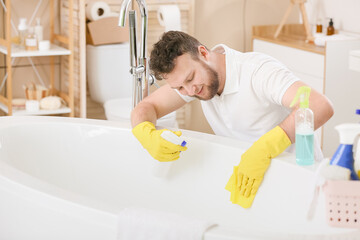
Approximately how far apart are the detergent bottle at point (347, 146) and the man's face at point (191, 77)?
0.76 meters

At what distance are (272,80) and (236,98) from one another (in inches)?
8.8

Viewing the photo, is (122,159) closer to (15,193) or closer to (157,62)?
(157,62)

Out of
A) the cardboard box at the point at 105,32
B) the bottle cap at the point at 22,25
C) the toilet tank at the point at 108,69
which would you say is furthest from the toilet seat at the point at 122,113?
the bottle cap at the point at 22,25

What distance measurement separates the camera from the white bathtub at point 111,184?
168cm

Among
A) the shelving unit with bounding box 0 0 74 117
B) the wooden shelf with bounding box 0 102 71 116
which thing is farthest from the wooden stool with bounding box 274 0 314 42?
the wooden shelf with bounding box 0 102 71 116

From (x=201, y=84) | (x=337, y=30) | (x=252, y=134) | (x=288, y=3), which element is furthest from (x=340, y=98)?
(x=201, y=84)

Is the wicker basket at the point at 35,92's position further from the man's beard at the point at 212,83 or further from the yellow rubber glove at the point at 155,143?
the man's beard at the point at 212,83

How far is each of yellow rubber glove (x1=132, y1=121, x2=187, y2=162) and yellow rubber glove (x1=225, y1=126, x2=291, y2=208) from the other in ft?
0.77

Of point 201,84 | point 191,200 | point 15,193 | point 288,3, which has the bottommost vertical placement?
point 191,200

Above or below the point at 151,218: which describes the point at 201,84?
above

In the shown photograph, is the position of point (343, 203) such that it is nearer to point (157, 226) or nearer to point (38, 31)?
point (157, 226)

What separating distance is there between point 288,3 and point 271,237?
11.6ft

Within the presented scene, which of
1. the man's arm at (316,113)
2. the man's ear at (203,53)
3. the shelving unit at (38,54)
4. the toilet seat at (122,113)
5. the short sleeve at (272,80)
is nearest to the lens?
the man's arm at (316,113)

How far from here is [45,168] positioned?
100 inches
